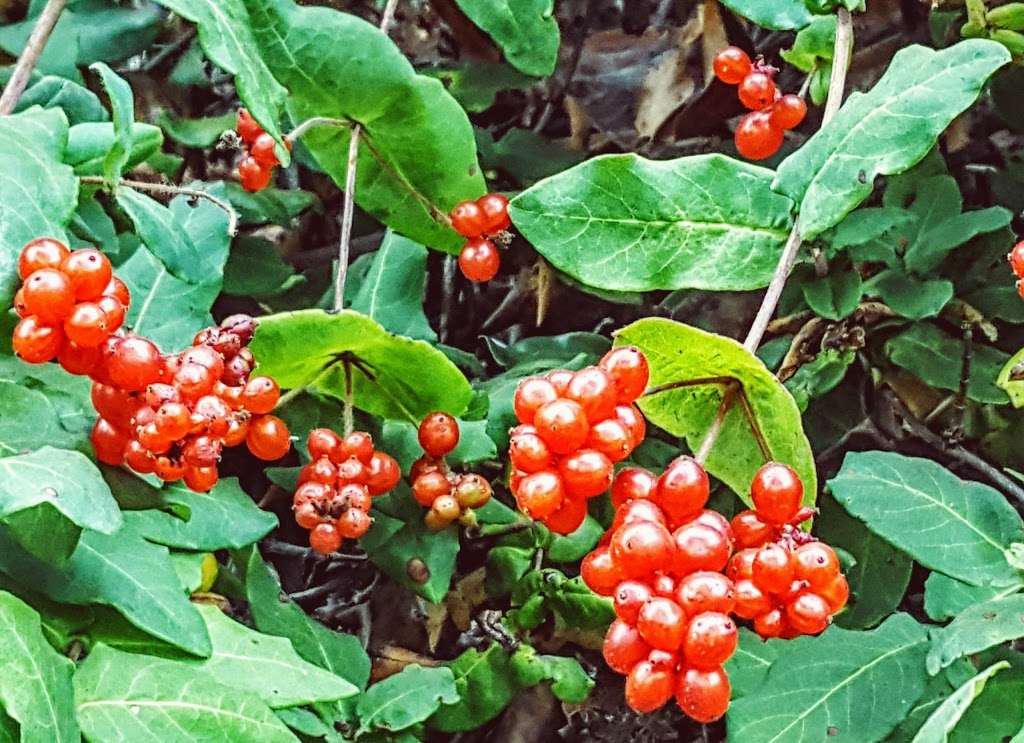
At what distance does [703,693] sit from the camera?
2.48 feet

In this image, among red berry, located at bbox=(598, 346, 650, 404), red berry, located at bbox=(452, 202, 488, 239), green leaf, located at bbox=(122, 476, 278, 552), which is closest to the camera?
red berry, located at bbox=(598, 346, 650, 404)

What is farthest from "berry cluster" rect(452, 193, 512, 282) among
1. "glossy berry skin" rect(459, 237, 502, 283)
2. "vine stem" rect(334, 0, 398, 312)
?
"vine stem" rect(334, 0, 398, 312)

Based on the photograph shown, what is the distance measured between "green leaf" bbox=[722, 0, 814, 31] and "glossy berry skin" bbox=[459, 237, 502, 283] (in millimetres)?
362

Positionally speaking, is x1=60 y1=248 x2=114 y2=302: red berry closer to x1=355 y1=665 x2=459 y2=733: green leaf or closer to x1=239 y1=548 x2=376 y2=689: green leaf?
x1=239 y1=548 x2=376 y2=689: green leaf

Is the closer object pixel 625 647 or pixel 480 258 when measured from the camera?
pixel 625 647

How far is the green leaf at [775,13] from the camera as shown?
1129 millimetres

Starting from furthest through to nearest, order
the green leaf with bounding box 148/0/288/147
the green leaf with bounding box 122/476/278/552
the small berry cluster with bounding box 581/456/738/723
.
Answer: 1. the green leaf with bounding box 122/476/278/552
2. the green leaf with bounding box 148/0/288/147
3. the small berry cluster with bounding box 581/456/738/723

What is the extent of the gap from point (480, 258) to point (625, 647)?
0.62m

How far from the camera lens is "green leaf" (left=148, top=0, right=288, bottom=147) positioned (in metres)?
0.96

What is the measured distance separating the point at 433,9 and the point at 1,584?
3.57 ft

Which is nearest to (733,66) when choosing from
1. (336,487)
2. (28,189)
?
(336,487)

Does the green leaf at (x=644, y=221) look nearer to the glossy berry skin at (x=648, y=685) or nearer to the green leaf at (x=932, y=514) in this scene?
the green leaf at (x=932, y=514)

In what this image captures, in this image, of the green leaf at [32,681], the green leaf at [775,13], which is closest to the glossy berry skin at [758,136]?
the green leaf at [775,13]

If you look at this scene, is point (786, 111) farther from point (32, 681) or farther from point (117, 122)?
point (32, 681)
